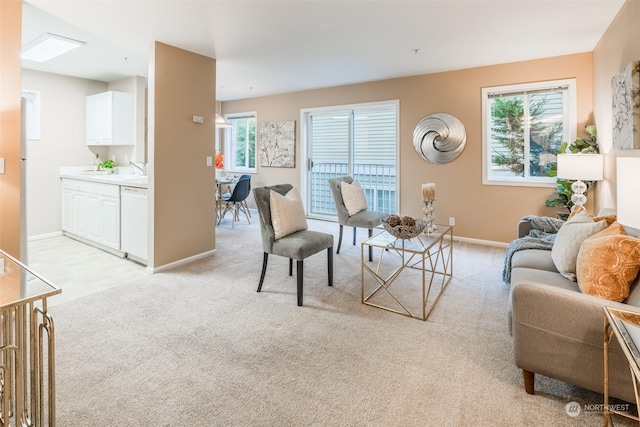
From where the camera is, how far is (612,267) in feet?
5.68

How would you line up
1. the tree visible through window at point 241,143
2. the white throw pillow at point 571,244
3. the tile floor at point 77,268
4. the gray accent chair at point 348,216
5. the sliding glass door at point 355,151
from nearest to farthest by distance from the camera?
the white throw pillow at point 571,244
the tile floor at point 77,268
the gray accent chair at point 348,216
the sliding glass door at point 355,151
the tree visible through window at point 241,143

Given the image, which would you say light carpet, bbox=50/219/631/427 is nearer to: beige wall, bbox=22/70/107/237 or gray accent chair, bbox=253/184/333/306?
gray accent chair, bbox=253/184/333/306

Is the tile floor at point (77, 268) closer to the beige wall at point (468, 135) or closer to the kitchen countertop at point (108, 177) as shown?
the kitchen countertop at point (108, 177)

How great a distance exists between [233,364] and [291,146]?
5178 mm

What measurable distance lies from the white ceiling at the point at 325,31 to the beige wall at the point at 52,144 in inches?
13.4

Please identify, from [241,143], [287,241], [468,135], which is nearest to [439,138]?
[468,135]

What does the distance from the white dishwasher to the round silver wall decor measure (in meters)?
3.84

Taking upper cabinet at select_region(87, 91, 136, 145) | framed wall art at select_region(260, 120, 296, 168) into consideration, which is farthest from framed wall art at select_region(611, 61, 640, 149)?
upper cabinet at select_region(87, 91, 136, 145)

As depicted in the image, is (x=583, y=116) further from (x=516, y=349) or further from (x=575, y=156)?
(x=516, y=349)

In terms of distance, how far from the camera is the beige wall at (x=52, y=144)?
4992mm

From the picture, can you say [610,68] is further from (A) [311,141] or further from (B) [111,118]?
(B) [111,118]

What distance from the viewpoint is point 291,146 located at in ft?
22.1

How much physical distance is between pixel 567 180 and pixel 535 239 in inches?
57.4

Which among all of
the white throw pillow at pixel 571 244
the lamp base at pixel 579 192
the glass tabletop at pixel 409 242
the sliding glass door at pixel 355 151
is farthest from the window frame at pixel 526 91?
the white throw pillow at pixel 571 244
